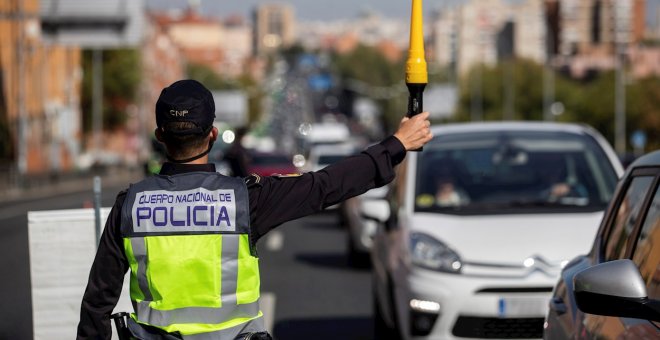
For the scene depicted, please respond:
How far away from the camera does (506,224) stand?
9156 mm

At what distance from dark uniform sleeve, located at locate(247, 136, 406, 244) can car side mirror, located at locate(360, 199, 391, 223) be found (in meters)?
5.67

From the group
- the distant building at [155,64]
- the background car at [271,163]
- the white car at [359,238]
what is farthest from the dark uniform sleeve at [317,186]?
the distant building at [155,64]

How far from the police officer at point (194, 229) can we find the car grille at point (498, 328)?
425cm

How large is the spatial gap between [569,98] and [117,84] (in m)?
41.0

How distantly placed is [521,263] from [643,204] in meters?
3.63

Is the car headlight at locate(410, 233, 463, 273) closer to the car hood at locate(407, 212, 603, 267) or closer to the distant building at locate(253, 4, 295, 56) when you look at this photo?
the car hood at locate(407, 212, 603, 267)

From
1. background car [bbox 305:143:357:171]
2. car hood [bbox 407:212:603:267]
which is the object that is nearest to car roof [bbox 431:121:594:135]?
car hood [bbox 407:212:603:267]

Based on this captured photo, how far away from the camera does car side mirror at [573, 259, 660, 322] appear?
3.96 m

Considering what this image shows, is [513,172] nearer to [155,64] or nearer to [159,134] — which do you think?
[159,134]

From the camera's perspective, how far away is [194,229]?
14.0 feet

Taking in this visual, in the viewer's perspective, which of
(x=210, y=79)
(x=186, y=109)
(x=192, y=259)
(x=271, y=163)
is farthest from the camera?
(x=210, y=79)

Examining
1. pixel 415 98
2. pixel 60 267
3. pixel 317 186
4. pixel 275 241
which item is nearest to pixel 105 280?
pixel 317 186

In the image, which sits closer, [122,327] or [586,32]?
[122,327]

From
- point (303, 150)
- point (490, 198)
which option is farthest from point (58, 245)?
point (303, 150)
